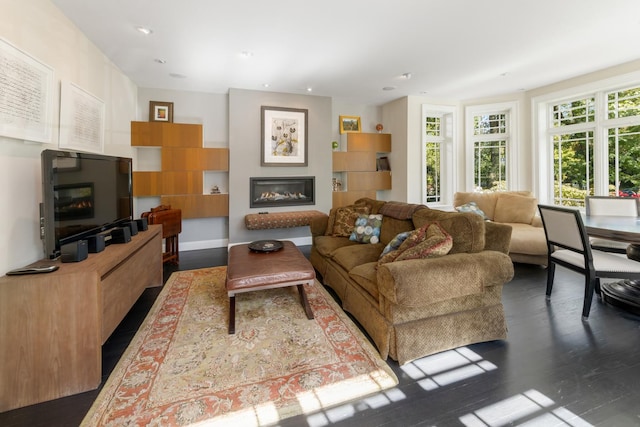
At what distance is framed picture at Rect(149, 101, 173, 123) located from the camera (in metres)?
4.49

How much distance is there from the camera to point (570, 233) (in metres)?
2.51

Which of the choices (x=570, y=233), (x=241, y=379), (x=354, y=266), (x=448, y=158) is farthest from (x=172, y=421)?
(x=448, y=158)

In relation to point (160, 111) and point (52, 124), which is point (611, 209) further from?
point (160, 111)

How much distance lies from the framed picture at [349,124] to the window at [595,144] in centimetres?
331

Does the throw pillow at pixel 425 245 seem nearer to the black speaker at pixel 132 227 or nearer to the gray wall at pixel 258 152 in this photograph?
the black speaker at pixel 132 227

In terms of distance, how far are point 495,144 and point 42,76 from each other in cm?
646

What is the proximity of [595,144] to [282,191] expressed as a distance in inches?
196

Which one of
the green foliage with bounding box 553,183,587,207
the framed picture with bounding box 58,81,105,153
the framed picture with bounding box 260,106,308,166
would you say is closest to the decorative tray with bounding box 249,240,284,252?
the framed picture with bounding box 58,81,105,153

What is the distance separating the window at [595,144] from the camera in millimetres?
3975

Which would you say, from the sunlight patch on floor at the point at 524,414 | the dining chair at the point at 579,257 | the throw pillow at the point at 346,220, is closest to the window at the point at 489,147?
the dining chair at the point at 579,257

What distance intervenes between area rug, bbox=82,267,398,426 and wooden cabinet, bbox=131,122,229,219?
7.64 ft

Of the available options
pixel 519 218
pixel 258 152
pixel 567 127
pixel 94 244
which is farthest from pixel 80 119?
pixel 567 127

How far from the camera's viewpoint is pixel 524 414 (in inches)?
56.4

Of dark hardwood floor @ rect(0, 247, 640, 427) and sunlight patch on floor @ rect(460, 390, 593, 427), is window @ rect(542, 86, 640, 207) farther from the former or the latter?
sunlight patch on floor @ rect(460, 390, 593, 427)
